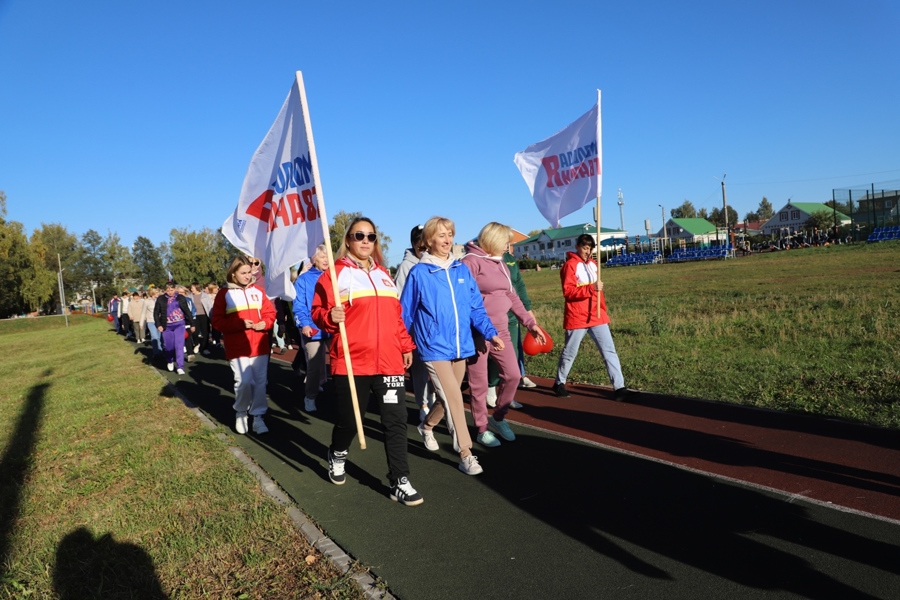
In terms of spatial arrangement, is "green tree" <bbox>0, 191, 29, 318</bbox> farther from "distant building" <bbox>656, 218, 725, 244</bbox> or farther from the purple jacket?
"distant building" <bbox>656, 218, 725, 244</bbox>

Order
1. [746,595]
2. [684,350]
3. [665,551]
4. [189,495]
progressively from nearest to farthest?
[746,595], [665,551], [189,495], [684,350]

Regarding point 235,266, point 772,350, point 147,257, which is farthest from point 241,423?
point 147,257

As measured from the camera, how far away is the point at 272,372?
12789mm

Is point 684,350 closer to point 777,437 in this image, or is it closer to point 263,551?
point 777,437

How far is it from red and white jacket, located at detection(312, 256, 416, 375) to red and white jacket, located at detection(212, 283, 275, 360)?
270 centimetres

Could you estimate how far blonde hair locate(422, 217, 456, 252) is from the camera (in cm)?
535

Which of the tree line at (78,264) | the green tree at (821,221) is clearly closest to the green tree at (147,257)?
the tree line at (78,264)

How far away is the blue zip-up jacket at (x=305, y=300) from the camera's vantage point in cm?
610

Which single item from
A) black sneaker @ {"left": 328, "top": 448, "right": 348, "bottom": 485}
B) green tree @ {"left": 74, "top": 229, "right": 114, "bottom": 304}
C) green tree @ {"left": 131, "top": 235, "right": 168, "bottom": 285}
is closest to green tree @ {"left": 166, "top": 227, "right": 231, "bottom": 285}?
green tree @ {"left": 74, "top": 229, "right": 114, "bottom": 304}

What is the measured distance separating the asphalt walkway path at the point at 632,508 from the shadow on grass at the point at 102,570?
1.10m

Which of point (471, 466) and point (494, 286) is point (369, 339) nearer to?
point (471, 466)

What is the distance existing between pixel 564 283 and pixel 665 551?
181 inches

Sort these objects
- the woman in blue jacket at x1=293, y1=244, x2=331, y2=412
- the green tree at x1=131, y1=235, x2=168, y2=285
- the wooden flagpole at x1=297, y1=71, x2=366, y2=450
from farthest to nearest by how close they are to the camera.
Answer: the green tree at x1=131, y1=235, x2=168, y2=285
the woman in blue jacket at x1=293, y1=244, x2=331, y2=412
the wooden flagpole at x1=297, y1=71, x2=366, y2=450

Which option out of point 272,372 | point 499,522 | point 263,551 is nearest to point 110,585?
point 263,551
